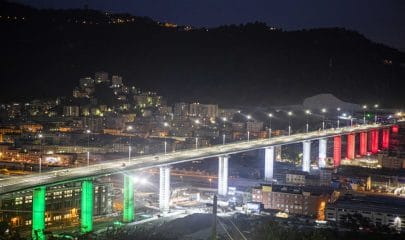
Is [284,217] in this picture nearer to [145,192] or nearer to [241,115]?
[145,192]

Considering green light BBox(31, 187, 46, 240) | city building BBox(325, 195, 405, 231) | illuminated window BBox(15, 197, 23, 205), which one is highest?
green light BBox(31, 187, 46, 240)

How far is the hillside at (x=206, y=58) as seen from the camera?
40094mm

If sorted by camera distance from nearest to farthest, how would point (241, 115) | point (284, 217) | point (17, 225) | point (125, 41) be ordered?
point (17, 225) < point (284, 217) < point (241, 115) < point (125, 41)

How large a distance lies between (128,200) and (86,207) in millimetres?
1831

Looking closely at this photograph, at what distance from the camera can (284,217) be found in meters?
14.3

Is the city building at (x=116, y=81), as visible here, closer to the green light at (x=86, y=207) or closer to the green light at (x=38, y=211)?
the green light at (x=86, y=207)

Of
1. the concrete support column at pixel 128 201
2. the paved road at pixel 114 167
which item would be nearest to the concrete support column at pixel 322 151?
the paved road at pixel 114 167

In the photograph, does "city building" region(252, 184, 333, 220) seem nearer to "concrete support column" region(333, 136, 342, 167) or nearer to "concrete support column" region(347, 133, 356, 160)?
"concrete support column" region(333, 136, 342, 167)

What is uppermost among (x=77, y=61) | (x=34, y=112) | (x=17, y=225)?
(x=77, y=61)

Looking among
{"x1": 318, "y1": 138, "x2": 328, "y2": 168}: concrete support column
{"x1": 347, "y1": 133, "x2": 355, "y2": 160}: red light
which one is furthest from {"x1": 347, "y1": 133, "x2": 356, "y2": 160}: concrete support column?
{"x1": 318, "y1": 138, "x2": 328, "y2": 168}: concrete support column

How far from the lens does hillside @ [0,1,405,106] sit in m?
40.1

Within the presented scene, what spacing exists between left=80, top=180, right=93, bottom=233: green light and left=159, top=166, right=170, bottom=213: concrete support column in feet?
10.1

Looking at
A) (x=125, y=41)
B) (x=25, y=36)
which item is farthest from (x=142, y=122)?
(x=125, y=41)

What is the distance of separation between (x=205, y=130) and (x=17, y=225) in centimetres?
1890
